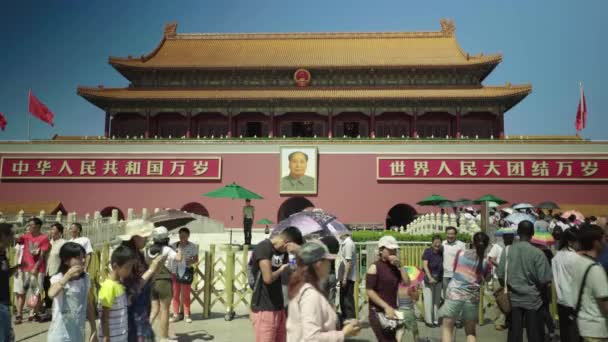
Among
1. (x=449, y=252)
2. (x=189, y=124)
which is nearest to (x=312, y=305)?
(x=449, y=252)

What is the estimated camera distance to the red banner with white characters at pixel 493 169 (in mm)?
21203

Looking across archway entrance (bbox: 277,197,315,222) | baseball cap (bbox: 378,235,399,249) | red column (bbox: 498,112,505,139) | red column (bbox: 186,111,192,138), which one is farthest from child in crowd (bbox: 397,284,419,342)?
red column (bbox: 498,112,505,139)

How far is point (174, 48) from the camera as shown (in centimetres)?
2838

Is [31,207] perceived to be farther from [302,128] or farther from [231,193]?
[302,128]

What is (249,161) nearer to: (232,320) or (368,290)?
(232,320)

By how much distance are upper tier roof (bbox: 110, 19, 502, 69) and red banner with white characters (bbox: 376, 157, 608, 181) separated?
5.85 meters

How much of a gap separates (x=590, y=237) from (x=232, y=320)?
5232 mm

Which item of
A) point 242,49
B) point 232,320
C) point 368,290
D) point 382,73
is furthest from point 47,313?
point 242,49

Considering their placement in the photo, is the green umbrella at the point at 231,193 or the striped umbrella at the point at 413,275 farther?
the green umbrella at the point at 231,193

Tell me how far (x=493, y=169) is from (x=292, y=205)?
1023 cm

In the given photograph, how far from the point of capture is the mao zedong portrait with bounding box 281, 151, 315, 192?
71.8 feet

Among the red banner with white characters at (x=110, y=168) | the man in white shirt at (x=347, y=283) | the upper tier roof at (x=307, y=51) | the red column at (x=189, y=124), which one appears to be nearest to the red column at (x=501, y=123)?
the upper tier roof at (x=307, y=51)

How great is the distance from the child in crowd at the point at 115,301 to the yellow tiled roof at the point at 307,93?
66.6ft

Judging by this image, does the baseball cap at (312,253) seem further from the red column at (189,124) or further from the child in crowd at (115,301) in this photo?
the red column at (189,124)
